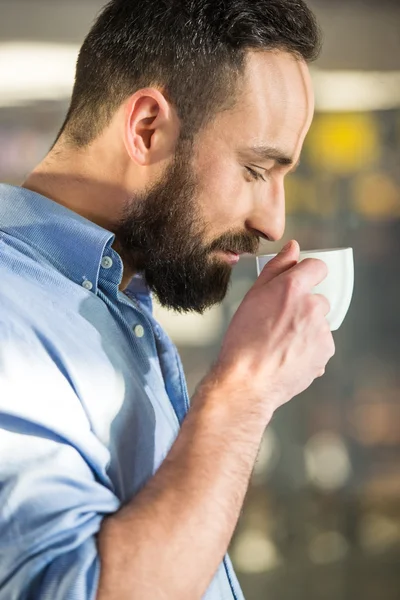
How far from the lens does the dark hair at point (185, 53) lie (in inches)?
39.2

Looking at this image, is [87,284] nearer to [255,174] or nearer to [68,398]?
[68,398]

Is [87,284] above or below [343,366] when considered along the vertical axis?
above

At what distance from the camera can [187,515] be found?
676 millimetres

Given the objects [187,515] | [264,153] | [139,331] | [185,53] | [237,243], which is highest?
[185,53]

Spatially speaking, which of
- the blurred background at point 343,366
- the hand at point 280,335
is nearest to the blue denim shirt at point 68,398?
the hand at point 280,335

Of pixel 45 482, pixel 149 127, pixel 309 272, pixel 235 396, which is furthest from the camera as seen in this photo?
→ pixel 149 127

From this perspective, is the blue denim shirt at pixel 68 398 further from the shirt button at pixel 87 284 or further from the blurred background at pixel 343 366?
the blurred background at pixel 343 366

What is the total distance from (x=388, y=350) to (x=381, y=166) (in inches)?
22.5

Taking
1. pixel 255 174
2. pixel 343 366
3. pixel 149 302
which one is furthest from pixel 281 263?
pixel 343 366

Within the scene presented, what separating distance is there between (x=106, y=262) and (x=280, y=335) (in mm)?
217

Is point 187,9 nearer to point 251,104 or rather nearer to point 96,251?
point 251,104

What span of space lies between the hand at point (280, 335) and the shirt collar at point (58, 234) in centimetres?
17

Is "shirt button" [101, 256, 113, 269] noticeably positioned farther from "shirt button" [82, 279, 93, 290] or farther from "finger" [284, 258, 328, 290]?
"finger" [284, 258, 328, 290]

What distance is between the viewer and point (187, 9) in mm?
1015
